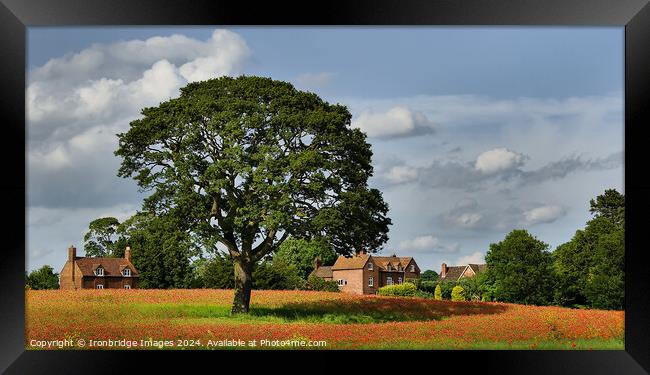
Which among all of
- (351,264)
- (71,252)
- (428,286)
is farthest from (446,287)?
(71,252)

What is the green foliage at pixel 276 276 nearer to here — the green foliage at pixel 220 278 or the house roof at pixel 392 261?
the green foliage at pixel 220 278

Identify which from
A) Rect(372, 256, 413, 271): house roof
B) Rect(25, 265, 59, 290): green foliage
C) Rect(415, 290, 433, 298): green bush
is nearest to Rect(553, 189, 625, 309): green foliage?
Rect(415, 290, 433, 298): green bush

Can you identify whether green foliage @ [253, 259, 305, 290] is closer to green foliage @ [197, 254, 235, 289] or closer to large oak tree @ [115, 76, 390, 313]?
green foliage @ [197, 254, 235, 289]

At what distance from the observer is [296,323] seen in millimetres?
15109

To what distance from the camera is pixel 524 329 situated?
597 inches

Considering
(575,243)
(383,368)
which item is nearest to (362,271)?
(575,243)

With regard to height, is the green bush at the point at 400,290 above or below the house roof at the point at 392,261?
below

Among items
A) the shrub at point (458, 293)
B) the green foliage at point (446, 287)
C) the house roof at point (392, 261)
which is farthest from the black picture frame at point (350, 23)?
the green foliage at point (446, 287)

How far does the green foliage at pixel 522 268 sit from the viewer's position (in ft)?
82.6

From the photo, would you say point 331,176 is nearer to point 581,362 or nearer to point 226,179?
point 226,179

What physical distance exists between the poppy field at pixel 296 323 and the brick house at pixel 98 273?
1.59 m

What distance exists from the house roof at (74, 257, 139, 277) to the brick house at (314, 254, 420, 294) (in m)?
6.75

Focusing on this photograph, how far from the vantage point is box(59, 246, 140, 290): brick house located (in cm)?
2014
